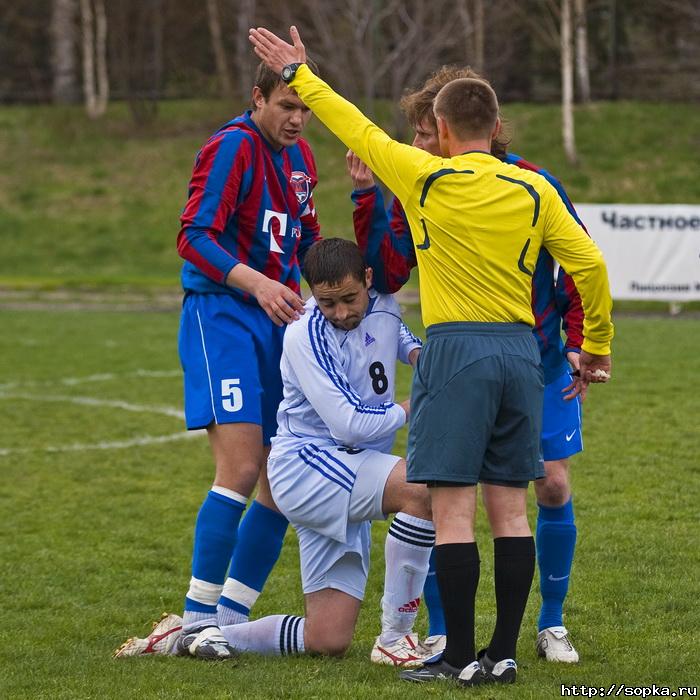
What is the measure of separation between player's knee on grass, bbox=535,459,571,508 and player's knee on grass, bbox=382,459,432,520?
0.52m

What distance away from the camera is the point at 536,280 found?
4.73 metres

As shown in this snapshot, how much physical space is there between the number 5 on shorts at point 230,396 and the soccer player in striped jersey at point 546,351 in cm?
68

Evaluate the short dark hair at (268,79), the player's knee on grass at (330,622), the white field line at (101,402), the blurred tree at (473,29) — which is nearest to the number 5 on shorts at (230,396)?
the player's knee on grass at (330,622)

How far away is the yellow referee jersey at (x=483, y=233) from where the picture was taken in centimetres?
411

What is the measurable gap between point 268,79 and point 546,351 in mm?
1507

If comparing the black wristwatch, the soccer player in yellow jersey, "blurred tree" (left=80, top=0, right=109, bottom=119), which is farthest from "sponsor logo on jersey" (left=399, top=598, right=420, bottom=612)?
"blurred tree" (left=80, top=0, right=109, bottom=119)

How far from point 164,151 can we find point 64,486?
28446mm

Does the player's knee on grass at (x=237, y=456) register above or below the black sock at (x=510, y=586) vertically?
above

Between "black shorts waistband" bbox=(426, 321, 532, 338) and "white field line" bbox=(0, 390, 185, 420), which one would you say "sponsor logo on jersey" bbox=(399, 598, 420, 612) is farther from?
"white field line" bbox=(0, 390, 185, 420)

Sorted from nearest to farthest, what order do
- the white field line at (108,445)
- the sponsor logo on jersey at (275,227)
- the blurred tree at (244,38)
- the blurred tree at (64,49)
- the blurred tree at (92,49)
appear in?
the sponsor logo on jersey at (275,227) < the white field line at (108,445) < the blurred tree at (244,38) < the blurred tree at (92,49) < the blurred tree at (64,49)

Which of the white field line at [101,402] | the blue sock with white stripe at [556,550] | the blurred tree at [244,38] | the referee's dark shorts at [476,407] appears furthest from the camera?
the blurred tree at [244,38]

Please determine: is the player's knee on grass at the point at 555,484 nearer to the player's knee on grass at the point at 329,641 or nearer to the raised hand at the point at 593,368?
the raised hand at the point at 593,368

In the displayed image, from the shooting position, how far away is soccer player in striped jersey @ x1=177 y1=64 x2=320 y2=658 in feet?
16.1

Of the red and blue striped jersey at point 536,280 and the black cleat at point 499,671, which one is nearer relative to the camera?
the black cleat at point 499,671
